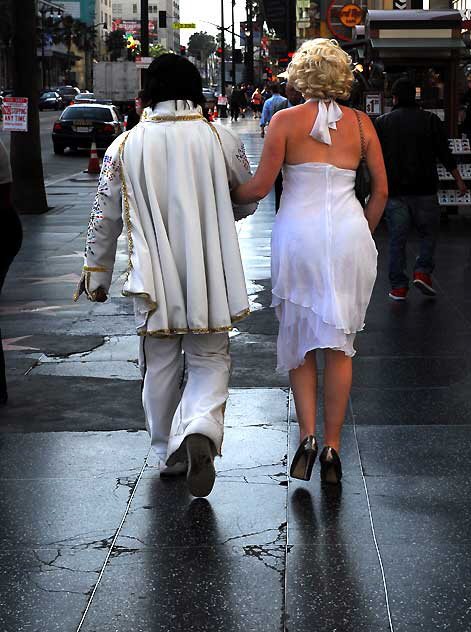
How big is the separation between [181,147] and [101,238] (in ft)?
1.77

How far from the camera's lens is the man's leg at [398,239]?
32.5 ft

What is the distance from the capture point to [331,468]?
508 cm

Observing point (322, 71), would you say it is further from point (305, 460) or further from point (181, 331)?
point (305, 460)

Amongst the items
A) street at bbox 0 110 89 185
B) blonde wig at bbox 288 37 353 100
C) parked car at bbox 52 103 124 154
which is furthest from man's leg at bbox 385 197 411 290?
parked car at bbox 52 103 124 154

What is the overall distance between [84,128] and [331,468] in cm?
3006

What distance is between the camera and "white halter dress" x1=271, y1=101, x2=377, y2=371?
5.01 meters

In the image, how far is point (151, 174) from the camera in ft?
15.9

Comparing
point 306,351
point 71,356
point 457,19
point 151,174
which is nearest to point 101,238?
point 151,174

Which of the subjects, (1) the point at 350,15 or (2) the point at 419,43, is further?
(1) the point at 350,15

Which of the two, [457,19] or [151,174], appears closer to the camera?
[151,174]

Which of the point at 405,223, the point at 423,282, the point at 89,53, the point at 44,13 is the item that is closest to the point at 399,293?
the point at 423,282

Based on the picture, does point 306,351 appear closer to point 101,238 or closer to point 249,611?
point 101,238

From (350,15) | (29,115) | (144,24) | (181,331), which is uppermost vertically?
(144,24)

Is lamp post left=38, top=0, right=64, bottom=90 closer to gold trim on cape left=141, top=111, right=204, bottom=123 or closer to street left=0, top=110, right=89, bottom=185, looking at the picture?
street left=0, top=110, right=89, bottom=185
